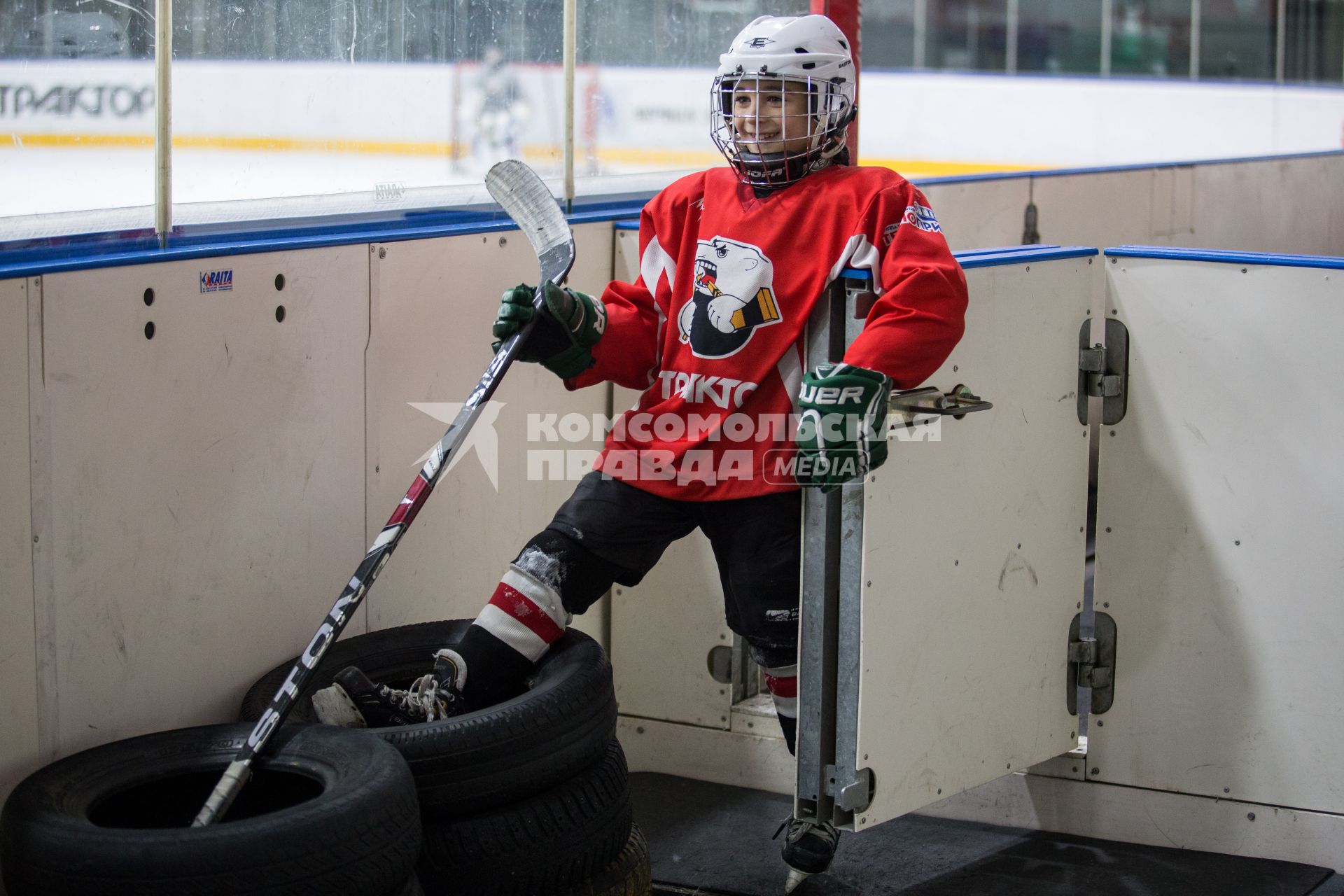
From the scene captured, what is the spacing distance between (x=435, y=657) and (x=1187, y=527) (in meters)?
1.15

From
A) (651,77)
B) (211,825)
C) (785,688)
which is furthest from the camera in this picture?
(651,77)

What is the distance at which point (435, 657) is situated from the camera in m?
2.19

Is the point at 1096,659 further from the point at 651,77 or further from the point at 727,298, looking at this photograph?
the point at 651,77

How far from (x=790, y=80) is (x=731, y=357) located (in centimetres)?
39

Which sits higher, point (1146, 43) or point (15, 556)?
point (1146, 43)

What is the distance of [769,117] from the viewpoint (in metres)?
2.13

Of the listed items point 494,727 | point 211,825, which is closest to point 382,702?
point 494,727

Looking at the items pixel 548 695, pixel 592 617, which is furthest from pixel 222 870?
pixel 592 617

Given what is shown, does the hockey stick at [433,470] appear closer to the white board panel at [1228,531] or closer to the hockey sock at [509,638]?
the hockey sock at [509,638]

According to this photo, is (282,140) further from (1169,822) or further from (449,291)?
(1169,822)

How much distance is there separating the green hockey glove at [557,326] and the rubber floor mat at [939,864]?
31.6 inches

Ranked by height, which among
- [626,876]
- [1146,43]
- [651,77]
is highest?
[1146,43]

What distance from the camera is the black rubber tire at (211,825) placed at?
1.55m

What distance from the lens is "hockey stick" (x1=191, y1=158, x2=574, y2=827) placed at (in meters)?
1.79
